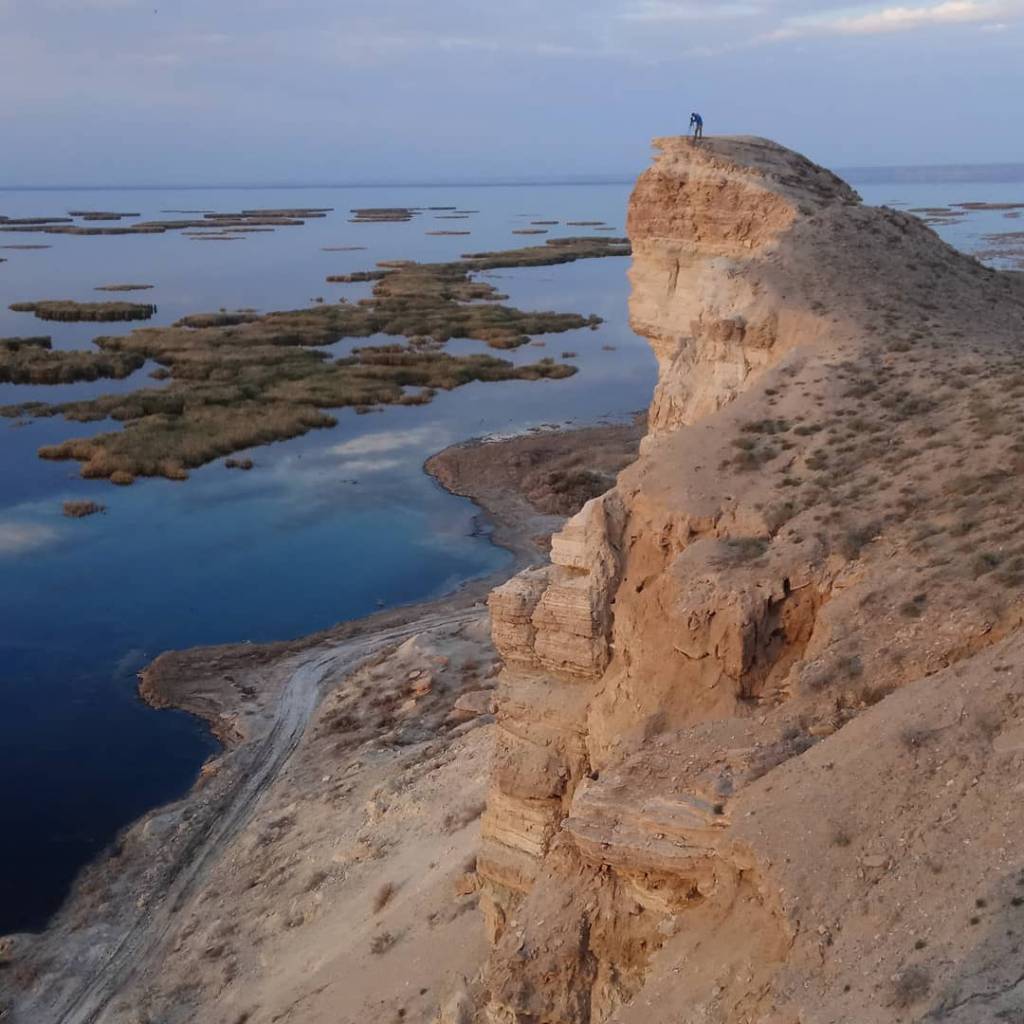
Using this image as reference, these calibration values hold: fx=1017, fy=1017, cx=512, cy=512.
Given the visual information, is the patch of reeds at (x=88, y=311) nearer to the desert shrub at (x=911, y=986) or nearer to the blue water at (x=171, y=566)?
the blue water at (x=171, y=566)

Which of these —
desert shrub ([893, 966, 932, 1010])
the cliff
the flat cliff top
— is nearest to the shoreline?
the cliff

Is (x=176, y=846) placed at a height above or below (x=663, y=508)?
below

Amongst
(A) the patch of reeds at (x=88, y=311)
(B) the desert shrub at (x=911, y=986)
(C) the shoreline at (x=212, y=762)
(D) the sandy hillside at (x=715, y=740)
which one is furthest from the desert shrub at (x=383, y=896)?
(A) the patch of reeds at (x=88, y=311)

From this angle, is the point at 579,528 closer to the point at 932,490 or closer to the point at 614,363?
the point at 932,490

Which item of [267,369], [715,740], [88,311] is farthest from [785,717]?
[88,311]

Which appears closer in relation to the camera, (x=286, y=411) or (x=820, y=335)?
(x=820, y=335)

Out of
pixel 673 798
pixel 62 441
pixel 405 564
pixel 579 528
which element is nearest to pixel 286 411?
pixel 62 441

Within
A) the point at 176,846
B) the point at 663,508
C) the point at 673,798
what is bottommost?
the point at 176,846
